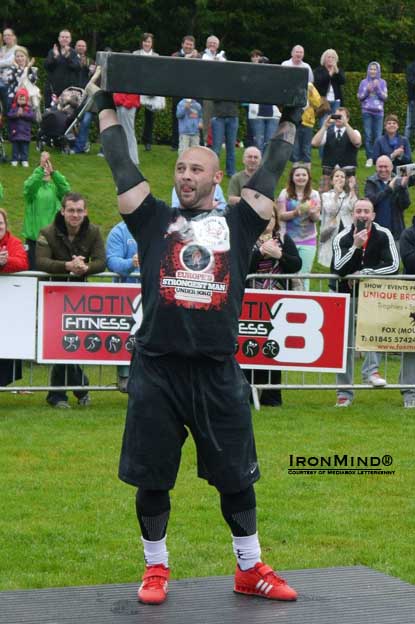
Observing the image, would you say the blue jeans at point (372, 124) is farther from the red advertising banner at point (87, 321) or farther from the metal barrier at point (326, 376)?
the red advertising banner at point (87, 321)

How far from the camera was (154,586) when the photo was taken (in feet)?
19.4

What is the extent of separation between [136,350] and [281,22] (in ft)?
103

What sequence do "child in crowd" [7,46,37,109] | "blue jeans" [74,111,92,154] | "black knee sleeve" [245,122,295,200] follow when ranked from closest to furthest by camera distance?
"black knee sleeve" [245,122,295,200] → "child in crowd" [7,46,37,109] → "blue jeans" [74,111,92,154]

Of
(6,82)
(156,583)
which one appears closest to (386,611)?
(156,583)

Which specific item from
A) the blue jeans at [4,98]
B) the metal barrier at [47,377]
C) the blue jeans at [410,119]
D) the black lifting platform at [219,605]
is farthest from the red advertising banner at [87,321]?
the blue jeans at [410,119]

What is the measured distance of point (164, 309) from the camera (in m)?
5.62

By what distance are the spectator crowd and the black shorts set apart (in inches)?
48.9

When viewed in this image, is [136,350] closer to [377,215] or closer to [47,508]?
[47,508]

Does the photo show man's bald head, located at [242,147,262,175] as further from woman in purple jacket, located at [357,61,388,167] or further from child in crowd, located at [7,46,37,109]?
woman in purple jacket, located at [357,61,388,167]

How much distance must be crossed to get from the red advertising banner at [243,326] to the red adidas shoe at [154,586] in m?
5.54

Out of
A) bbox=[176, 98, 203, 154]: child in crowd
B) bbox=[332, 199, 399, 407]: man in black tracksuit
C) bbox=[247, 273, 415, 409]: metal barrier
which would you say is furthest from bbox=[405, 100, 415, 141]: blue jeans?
bbox=[332, 199, 399, 407]: man in black tracksuit

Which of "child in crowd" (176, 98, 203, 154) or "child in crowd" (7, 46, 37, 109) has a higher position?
"child in crowd" (7, 46, 37, 109)

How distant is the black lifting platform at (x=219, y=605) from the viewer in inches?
221

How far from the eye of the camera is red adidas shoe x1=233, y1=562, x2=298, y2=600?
5930 mm
